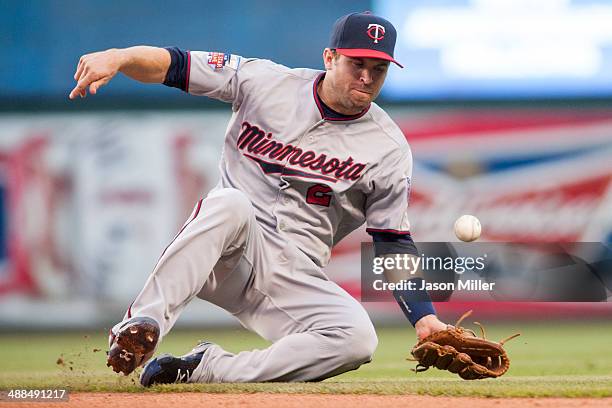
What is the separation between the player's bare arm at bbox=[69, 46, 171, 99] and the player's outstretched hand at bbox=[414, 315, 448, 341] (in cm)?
122

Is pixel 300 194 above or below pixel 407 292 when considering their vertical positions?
above

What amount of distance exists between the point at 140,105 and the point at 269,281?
4093 mm

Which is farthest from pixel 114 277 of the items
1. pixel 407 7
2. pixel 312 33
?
pixel 407 7

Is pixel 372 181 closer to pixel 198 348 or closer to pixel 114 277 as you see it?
pixel 198 348

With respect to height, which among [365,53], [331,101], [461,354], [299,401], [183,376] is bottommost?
[183,376]

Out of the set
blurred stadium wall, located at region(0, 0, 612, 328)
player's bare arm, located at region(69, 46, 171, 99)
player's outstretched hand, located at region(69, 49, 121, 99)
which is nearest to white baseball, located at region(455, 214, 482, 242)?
player's bare arm, located at region(69, 46, 171, 99)

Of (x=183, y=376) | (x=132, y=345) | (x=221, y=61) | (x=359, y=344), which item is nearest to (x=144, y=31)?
(x=221, y=61)

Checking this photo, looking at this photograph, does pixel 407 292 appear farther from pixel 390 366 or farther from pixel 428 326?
pixel 390 366

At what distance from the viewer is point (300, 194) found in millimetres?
4023

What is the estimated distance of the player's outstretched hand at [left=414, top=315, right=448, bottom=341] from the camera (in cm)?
375

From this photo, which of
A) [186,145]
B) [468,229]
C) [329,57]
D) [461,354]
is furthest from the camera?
[186,145]

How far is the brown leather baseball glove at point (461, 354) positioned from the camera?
144 inches

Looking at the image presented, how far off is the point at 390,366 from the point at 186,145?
2.82 meters

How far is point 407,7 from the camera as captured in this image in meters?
→ 7.94
